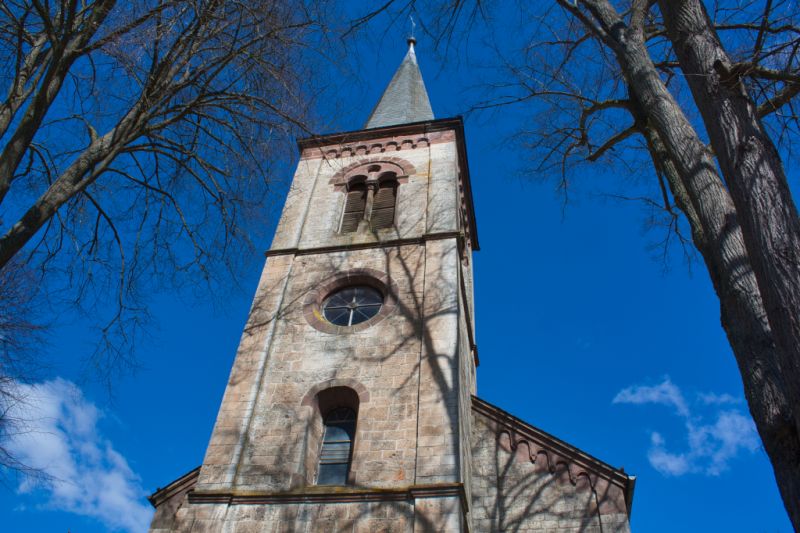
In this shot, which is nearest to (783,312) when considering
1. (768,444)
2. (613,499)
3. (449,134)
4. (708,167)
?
(768,444)

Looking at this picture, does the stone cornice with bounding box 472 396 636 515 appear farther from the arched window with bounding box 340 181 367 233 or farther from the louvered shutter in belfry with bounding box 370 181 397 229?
the arched window with bounding box 340 181 367 233

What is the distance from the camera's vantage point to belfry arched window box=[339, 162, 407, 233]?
15539 millimetres

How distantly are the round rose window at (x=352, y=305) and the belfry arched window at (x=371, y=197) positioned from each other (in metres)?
2.24

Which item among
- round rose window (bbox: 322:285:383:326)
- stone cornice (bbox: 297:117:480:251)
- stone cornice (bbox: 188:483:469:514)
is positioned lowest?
stone cornice (bbox: 188:483:469:514)

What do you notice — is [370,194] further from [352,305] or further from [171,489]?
[171,489]

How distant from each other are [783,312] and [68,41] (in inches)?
266

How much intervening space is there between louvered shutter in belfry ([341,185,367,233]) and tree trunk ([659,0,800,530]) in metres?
10.2

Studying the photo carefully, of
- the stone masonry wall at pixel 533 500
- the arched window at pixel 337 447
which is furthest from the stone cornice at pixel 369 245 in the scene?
the stone masonry wall at pixel 533 500

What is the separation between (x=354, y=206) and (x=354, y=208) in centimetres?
10

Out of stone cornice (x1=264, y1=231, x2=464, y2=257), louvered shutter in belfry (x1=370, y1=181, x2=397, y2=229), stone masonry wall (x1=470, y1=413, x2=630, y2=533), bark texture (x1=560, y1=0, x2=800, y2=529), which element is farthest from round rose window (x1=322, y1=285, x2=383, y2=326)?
bark texture (x1=560, y1=0, x2=800, y2=529)

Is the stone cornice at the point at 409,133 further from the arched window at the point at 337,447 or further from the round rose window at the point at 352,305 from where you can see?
the arched window at the point at 337,447

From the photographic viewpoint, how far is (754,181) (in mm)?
4707

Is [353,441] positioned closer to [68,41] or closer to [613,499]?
[613,499]

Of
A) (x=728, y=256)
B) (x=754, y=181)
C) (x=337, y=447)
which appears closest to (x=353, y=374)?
(x=337, y=447)
